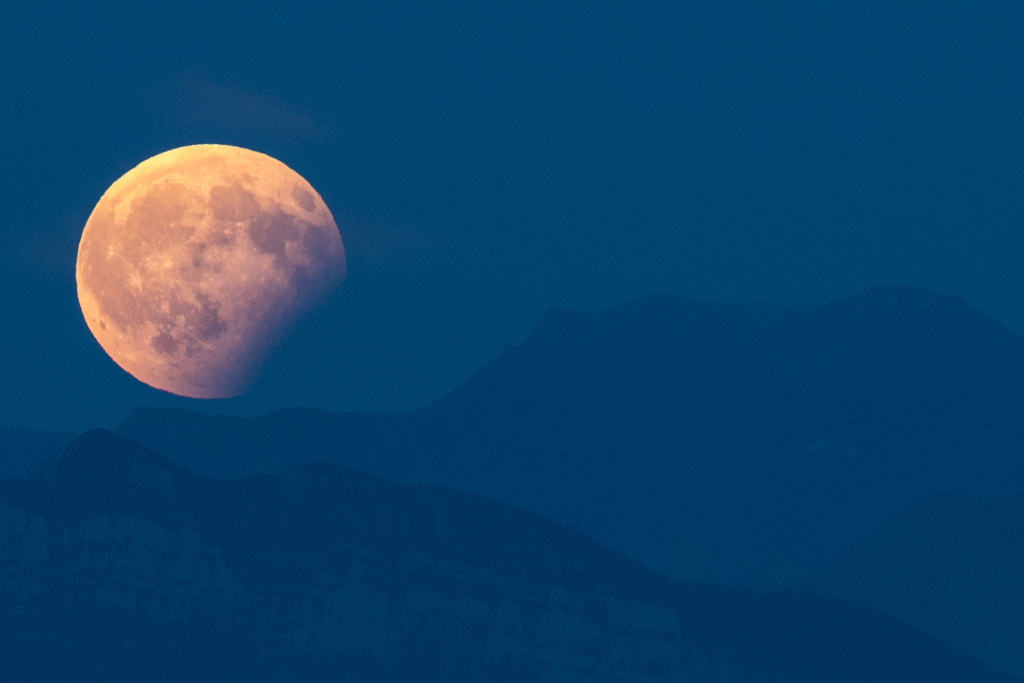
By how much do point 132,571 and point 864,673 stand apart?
7416 cm

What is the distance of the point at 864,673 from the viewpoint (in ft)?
484

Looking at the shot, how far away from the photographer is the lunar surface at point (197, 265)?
104m

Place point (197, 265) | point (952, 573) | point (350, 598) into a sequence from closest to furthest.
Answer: point (197, 265) < point (350, 598) < point (952, 573)

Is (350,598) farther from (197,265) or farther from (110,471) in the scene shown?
(197,265)

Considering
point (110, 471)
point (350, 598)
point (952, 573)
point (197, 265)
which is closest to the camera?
point (197, 265)

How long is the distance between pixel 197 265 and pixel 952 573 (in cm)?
11112

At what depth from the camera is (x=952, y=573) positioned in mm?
176375

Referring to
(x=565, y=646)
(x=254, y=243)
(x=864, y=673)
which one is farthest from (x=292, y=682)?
(x=864, y=673)

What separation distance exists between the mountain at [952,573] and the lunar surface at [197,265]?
9279cm

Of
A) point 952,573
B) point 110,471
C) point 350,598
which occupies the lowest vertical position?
point 350,598

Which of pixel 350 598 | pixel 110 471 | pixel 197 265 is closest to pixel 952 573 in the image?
pixel 350 598

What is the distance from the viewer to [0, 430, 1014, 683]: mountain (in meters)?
134

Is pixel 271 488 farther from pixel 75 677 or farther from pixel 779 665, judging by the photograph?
pixel 779 665

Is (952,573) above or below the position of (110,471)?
above
